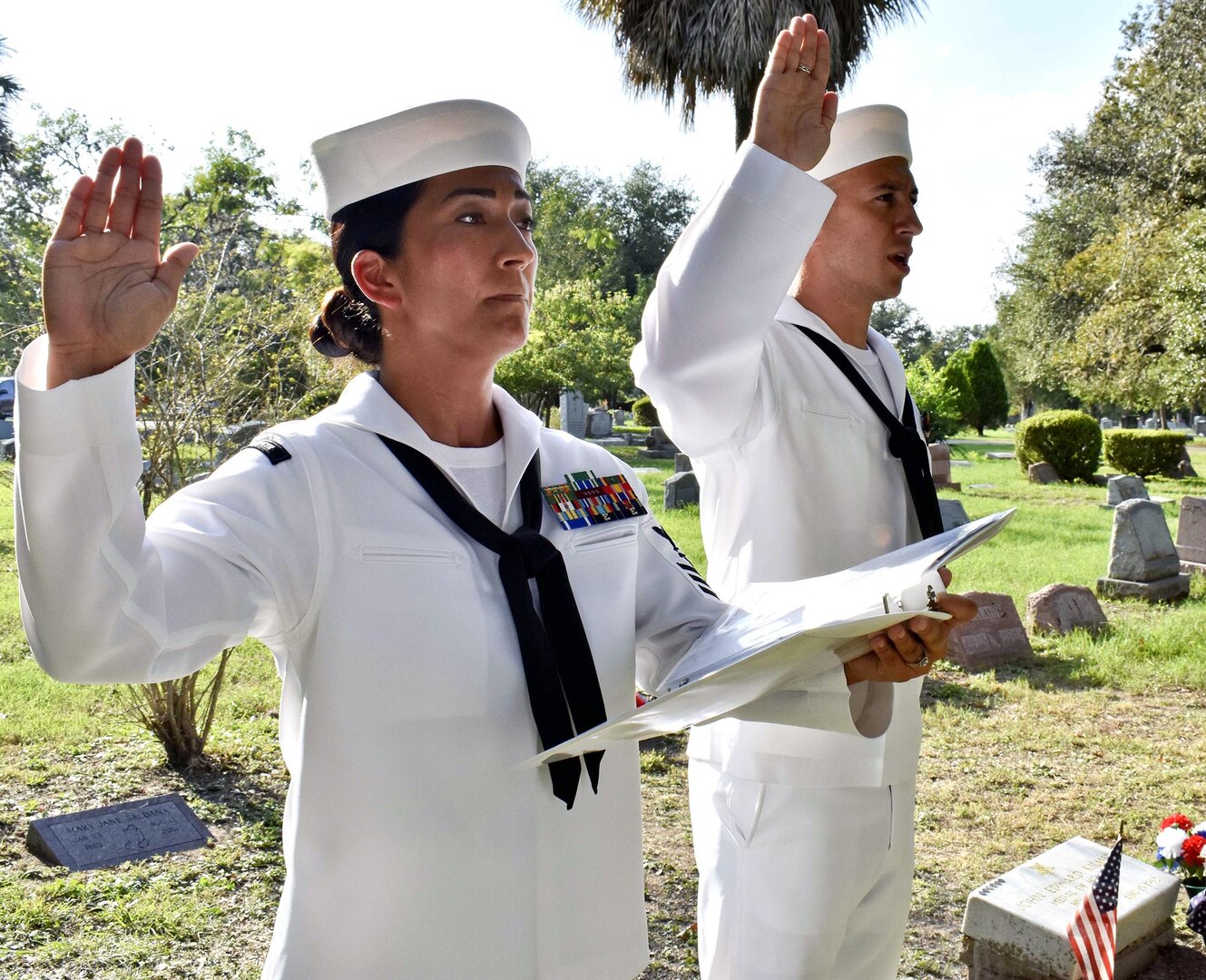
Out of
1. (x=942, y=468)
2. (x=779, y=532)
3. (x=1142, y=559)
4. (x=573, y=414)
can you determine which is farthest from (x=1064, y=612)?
(x=573, y=414)

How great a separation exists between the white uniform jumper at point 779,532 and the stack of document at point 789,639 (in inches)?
10.2

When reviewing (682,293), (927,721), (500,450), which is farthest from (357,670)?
(927,721)

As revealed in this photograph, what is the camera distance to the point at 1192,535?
1050cm

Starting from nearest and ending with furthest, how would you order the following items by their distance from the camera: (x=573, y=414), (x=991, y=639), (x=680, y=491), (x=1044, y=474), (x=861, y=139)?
(x=861, y=139) → (x=991, y=639) → (x=680, y=491) → (x=1044, y=474) → (x=573, y=414)

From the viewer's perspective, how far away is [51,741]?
5.67 meters

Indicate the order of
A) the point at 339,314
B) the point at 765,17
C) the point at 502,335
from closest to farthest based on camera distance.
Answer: the point at 502,335 → the point at 339,314 → the point at 765,17

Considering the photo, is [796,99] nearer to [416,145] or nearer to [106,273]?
[416,145]

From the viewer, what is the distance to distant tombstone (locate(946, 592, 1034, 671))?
24.2ft

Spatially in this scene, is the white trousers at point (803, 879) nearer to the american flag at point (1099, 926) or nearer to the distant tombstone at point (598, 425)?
the american flag at point (1099, 926)

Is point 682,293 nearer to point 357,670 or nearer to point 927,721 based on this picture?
point 357,670

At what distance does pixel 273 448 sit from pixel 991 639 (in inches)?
269

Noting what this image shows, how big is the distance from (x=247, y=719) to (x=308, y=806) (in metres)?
5.01

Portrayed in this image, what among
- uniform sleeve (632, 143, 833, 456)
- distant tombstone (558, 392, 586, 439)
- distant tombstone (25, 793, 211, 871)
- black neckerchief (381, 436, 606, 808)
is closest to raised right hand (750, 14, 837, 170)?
uniform sleeve (632, 143, 833, 456)

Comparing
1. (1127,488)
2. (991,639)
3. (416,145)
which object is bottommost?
(991,639)
